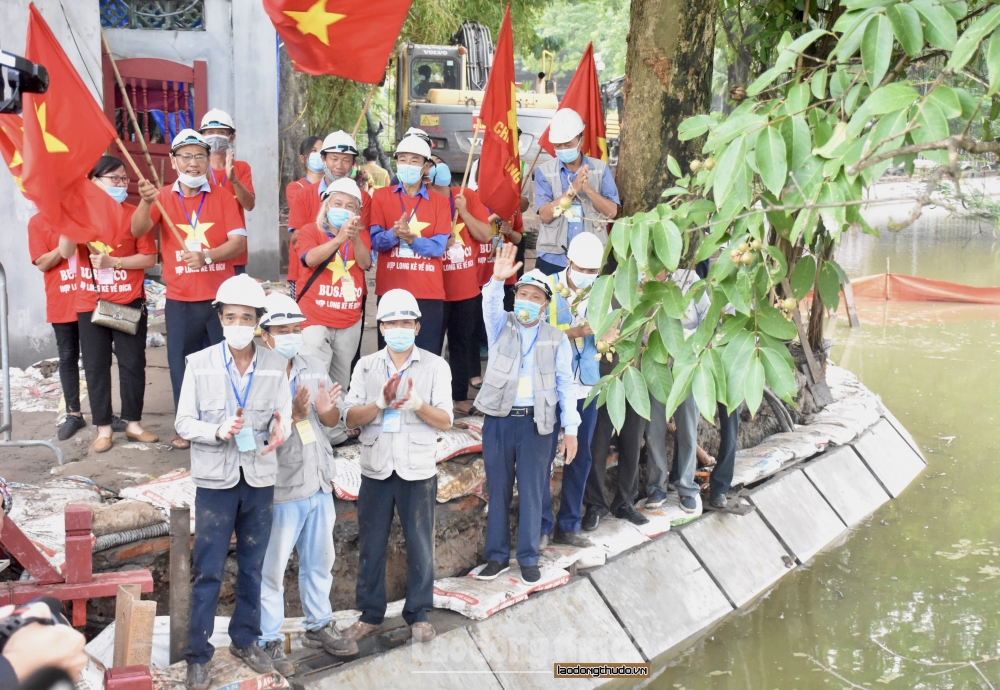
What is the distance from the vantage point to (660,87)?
712cm

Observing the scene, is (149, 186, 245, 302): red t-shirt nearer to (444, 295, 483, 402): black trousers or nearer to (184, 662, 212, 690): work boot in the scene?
(444, 295, 483, 402): black trousers

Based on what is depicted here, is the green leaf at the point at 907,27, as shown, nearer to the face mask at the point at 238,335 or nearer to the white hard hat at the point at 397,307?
the white hard hat at the point at 397,307

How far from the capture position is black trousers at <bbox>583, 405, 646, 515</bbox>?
6.84 m

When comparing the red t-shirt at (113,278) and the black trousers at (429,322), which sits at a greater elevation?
the red t-shirt at (113,278)

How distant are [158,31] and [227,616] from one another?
652cm

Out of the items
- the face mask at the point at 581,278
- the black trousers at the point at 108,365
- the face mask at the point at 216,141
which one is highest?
the face mask at the point at 216,141

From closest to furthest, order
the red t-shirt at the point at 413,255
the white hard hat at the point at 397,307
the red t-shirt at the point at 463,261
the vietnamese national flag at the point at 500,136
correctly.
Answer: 1. the white hard hat at the point at 397,307
2. the red t-shirt at the point at 413,255
3. the vietnamese national flag at the point at 500,136
4. the red t-shirt at the point at 463,261

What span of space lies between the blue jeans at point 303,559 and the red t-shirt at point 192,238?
70.4 inches

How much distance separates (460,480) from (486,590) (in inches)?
30.4

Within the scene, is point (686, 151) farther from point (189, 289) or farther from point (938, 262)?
point (938, 262)

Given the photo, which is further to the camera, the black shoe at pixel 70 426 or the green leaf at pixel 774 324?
the black shoe at pixel 70 426

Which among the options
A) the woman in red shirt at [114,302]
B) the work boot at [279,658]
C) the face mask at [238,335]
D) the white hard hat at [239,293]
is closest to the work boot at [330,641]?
the work boot at [279,658]

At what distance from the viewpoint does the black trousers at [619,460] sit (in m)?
6.84

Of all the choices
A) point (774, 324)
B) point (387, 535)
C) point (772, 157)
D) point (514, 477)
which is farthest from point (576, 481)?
point (772, 157)
